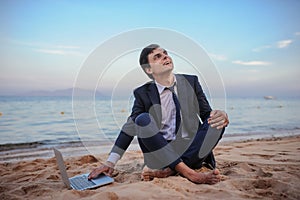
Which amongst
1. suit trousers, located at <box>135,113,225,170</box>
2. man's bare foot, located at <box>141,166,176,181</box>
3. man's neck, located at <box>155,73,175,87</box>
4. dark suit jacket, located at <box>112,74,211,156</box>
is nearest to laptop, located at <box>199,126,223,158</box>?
suit trousers, located at <box>135,113,225,170</box>

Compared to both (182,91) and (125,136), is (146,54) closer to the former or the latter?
(182,91)

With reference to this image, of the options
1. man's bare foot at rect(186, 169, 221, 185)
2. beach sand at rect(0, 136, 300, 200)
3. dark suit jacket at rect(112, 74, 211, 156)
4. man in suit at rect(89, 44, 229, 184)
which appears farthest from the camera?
dark suit jacket at rect(112, 74, 211, 156)

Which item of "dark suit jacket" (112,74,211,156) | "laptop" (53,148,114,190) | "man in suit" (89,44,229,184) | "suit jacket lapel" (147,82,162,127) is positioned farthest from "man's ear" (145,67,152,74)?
"laptop" (53,148,114,190)

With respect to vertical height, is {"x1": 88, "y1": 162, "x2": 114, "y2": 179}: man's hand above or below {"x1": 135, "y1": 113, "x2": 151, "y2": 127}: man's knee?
below

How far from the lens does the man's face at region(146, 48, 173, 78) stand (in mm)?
2230

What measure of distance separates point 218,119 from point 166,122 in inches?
18.4

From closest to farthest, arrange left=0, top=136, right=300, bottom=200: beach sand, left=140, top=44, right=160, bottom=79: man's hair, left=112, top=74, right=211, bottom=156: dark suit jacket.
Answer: left=0, top=136, right=300, bottom=200: beach sand
left=112, top=74, right=211, bottom=156: dark suit jacket
left=140, top=44, right=160, bottom=79: man's hair

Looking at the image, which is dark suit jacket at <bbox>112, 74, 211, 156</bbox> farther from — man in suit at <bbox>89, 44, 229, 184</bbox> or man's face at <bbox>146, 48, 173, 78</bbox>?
man's face at <bbox>146, 48, 173, 78</bbox>

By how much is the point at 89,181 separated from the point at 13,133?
5474 mm

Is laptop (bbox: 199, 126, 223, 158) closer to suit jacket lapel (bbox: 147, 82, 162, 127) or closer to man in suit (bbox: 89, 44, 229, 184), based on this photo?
man in suit (bbox: 89, 44, 229, 184)

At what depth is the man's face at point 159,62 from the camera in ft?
7.32

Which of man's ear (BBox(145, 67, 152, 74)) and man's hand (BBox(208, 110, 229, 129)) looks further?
man's ear (BBox(145, 67, 152, 74))

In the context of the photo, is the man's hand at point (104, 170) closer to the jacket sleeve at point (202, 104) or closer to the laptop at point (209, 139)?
the laptop at point (209, 139)

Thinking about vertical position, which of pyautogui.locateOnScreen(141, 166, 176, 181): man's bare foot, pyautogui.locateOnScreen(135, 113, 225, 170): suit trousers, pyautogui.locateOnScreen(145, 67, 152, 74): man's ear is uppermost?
pyautogui.locateOnScreen(145, 67, 152, 74): man's ear
